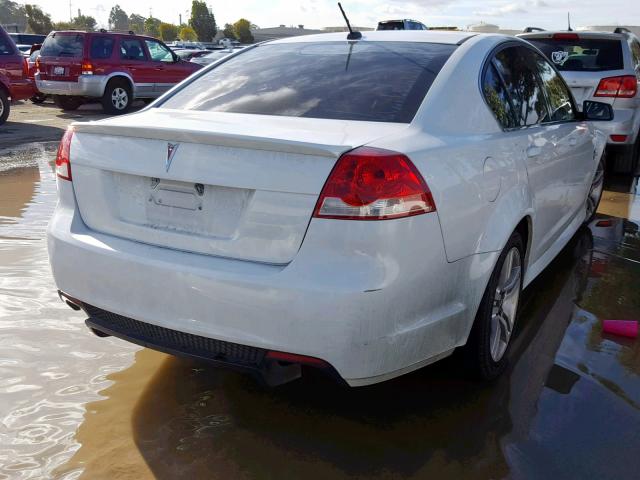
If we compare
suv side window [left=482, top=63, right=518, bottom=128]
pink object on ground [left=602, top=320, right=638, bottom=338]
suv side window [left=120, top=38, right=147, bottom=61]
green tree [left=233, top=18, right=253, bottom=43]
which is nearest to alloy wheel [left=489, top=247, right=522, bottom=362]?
suv side window [left=482, top=63, right=518, bottom=128]

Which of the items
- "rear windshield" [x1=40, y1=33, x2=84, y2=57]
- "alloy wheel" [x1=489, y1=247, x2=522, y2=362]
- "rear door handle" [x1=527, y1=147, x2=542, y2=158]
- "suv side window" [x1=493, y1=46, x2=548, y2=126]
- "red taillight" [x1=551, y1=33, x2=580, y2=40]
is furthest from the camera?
"rear windshield" [x1=40, y1=33, x2=84, y2=57]

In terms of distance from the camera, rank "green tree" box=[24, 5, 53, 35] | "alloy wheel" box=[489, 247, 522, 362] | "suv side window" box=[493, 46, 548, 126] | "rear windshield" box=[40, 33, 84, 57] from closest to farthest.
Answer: "alloy wheel" box=[489, 247, 522, 362] < "suv side window" box=[493, 46, 548, 126] < "rear windshield" box=[40, 33, 84, 57] < "green tree" box=[24, 5, 53, 35]

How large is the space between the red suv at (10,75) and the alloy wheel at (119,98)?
264cm

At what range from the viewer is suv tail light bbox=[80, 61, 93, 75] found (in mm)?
14539

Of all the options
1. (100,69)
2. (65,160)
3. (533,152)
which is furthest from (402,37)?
(100,69)

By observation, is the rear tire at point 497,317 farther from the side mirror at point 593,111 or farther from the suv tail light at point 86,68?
the suv tail light at point 86,68

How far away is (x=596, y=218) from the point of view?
263 inches

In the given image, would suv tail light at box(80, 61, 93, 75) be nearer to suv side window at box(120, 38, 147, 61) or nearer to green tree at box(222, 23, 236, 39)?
suv side window at box(120, 38, 147, 61)

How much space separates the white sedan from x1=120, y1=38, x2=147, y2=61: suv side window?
42.9 feet

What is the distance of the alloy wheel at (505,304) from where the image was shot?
3.23 metres

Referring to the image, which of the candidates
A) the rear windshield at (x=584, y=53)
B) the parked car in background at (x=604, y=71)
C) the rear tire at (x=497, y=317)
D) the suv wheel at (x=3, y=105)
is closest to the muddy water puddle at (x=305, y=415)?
the rear tire at (x=497, y=317)

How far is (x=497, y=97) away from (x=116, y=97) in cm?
1331

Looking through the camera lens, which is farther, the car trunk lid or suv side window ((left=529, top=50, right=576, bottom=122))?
suv side window ((left=529, top=50, right=576, bottom=122))

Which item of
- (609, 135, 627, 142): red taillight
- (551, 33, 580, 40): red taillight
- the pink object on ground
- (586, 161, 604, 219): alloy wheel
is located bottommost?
the pink object on ground
